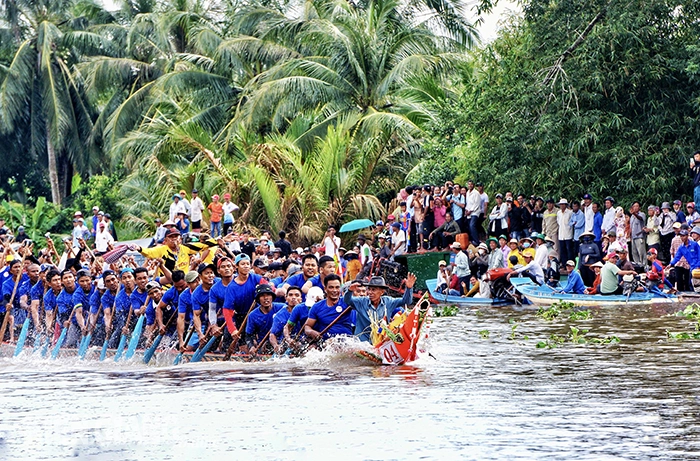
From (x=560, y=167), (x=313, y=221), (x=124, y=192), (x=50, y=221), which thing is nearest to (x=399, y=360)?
(x=560, y=167)

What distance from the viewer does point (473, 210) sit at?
87.0ft

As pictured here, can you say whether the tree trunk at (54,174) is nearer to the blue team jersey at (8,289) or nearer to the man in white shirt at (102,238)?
the man in white shirt at (102,238)

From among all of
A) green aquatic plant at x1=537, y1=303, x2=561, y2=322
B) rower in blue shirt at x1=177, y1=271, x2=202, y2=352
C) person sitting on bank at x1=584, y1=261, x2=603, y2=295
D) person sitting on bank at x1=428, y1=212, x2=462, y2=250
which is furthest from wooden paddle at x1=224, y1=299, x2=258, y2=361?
person sitting on bank at x1=428, y1=212, x2=462, y2=250

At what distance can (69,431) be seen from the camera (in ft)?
36.7

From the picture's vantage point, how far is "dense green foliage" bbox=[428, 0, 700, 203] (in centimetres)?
2575

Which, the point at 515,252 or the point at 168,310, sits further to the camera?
the point at 515,252

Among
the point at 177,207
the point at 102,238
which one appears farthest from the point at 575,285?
the point at 102,238

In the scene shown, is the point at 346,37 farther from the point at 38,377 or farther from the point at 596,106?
the point at 38,377

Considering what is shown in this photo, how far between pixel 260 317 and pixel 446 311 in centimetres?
865

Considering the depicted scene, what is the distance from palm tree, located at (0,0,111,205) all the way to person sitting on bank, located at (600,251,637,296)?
1108 inches

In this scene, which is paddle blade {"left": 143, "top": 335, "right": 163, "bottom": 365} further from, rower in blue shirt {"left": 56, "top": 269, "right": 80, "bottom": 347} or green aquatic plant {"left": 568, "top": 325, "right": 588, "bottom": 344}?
green aquatic plant {"left": 568, "top": 325, "right": 588, "bottom": 344}

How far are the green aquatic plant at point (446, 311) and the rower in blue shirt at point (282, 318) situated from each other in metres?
8.41

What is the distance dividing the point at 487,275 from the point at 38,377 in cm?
1095

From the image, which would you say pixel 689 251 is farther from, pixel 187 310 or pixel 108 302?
pixel 108 302
